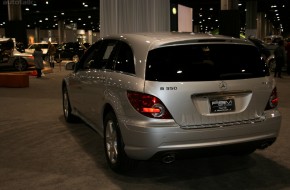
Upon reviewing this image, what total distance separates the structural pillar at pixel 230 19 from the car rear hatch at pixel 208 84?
1532 cm

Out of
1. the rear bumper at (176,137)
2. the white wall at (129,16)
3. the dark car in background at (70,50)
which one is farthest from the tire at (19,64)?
the rear bumper at (176,137)

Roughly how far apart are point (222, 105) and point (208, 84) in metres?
0.28

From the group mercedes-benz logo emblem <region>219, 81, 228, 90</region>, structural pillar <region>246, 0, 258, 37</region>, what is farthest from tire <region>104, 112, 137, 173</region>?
structural pillar <region>246, 0, 258, 37</region>

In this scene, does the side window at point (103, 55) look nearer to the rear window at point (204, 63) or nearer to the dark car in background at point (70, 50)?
the rear window at point (204, 63)

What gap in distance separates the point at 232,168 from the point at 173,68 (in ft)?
5.18

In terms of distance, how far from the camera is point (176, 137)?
14.1ft

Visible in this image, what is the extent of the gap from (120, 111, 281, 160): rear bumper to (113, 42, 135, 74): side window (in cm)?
66

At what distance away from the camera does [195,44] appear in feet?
15.3

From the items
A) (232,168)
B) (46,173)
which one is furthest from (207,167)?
(46,173)

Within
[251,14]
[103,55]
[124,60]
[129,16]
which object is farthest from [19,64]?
[251,14]

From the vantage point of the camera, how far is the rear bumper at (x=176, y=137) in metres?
4.30

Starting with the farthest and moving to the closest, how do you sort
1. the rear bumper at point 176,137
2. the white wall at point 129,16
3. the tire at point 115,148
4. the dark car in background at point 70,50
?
the dark car in background at point 70,50 < the white wall at point 129,16 < the tire at point 115,148 < the rear bumper at point 176,137

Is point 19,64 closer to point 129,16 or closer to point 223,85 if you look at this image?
point 129,16

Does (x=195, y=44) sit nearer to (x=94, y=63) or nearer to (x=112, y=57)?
(x=112, y=57)
